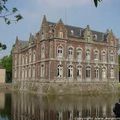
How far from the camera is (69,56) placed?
52531 millimetres

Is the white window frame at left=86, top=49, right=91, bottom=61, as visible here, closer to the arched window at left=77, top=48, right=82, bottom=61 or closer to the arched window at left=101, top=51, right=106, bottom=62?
the arched window at left=77, top=48, right=82, bottom=61

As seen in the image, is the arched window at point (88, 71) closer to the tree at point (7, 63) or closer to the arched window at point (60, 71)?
the arched window at point (60, 71)

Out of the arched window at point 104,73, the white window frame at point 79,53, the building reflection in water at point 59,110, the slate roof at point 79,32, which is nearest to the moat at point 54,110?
the building reflection in water at point 59,110

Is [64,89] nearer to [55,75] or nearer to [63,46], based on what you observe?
[55,75]

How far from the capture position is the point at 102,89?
54188 millimetres

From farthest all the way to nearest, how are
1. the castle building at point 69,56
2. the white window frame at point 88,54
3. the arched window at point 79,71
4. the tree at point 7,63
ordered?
the tree at point 7,63
the white window frame at point 88,54
the arched window at point 79,71
the castle building at point 69,56

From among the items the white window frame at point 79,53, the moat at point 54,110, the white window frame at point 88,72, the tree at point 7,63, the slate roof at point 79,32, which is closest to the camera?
the moat at point 54,110

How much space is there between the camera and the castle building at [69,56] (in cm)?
5062

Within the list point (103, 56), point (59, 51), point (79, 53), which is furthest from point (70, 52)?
point (103, 56)

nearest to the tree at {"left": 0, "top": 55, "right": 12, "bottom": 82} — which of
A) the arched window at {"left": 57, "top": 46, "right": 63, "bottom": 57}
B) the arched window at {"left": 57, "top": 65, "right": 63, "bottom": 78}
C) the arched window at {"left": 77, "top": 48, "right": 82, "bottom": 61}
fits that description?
the arched window at {"left": 77, "top": 48, "right": 82, "bottom": 61}

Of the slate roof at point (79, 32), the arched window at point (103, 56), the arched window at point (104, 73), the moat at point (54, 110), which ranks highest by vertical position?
the slate roof at point (79, 32)

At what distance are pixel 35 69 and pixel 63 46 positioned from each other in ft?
32.1

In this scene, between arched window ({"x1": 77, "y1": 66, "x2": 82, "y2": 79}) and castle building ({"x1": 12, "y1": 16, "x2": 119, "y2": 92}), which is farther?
arched window ({"x1": 77, "y1": 66, "x2": 82, "y2": 79})

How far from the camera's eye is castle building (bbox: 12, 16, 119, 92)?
5062 cm
